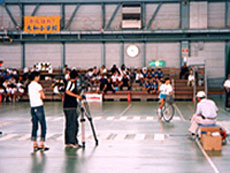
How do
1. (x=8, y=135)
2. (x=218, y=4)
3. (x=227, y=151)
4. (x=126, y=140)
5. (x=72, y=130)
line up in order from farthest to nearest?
(x=218, y=4) → (x=8, y=135) → (x=126, y=140) → (x=72, y=130) → (x=227, y=151)

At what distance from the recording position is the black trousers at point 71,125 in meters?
13.8

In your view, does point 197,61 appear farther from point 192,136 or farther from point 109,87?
point 109,87

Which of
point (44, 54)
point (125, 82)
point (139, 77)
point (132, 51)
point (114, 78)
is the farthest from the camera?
point (44, 54)

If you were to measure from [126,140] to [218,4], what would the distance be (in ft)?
109

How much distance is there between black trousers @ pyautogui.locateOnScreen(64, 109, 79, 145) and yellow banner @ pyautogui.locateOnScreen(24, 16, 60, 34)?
3298 centimetres

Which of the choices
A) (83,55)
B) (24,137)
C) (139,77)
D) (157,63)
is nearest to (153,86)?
(139,77)

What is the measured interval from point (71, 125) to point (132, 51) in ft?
111

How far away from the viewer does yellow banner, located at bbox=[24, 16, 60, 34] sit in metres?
46.1

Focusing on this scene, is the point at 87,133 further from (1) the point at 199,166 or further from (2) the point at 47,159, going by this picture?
(1) the point at 199,166

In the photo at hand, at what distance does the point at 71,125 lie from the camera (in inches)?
547

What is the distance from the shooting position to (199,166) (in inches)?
426

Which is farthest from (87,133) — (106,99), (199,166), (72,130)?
(106,99)

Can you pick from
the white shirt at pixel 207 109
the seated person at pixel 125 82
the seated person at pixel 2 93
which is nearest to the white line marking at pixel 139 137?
the white shirt at pixel 207 109

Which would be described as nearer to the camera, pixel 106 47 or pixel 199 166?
pixel 199 166
